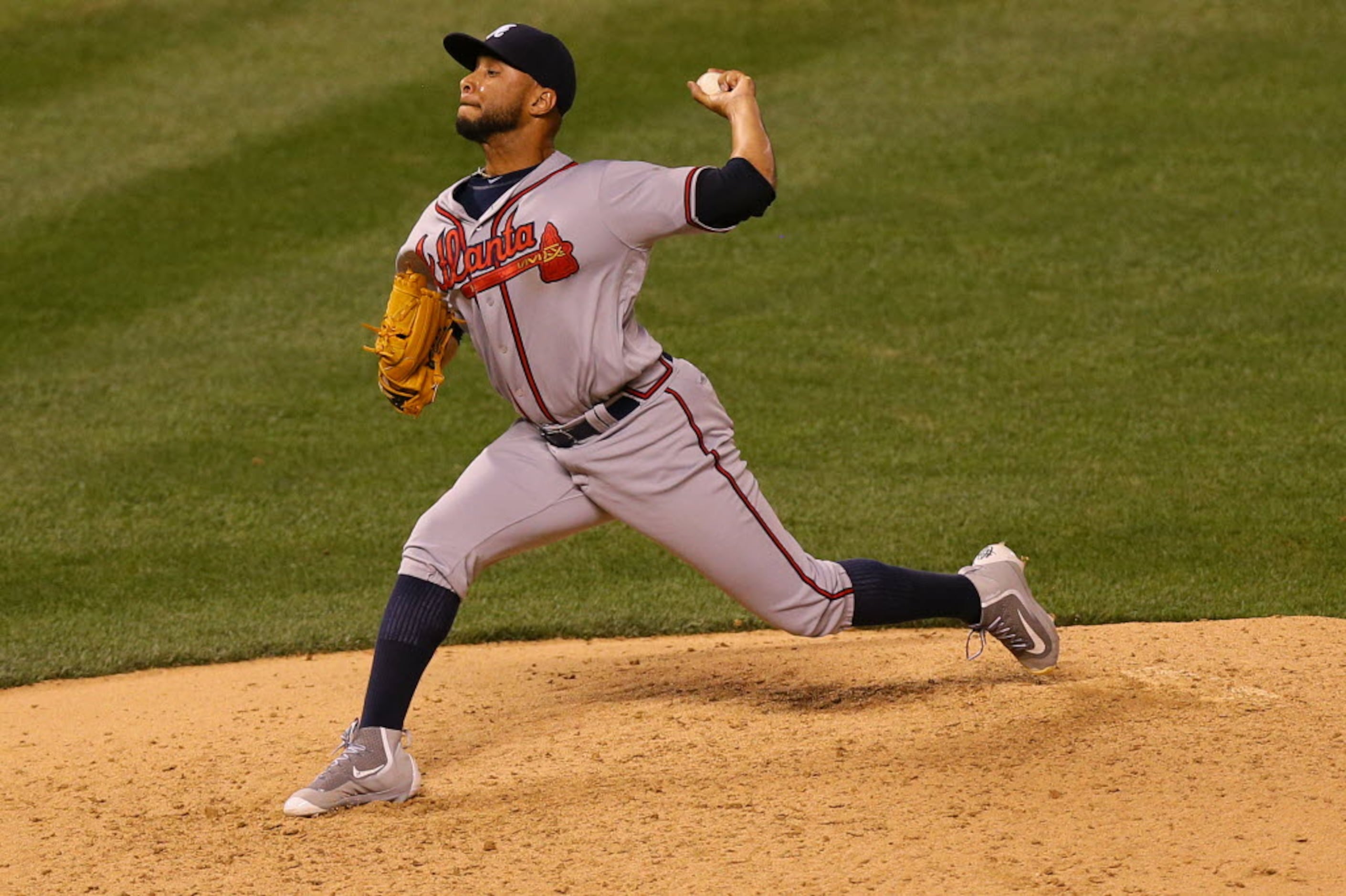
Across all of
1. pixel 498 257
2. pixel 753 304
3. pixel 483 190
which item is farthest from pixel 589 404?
pixel 753 304

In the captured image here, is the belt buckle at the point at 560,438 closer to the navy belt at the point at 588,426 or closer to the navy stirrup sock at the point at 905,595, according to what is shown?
the navy belt at the point at 588,426

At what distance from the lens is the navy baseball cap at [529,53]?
416 centimetres

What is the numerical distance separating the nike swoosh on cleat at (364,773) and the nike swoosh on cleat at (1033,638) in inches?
66.5

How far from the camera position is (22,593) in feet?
20.5

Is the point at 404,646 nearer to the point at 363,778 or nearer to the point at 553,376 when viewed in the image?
the point at 363,778

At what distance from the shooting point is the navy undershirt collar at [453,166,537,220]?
4195 millimetres

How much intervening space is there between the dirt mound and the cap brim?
1.69 m

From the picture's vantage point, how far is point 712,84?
414cm

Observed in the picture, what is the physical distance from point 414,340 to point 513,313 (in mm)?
312

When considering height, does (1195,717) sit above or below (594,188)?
below

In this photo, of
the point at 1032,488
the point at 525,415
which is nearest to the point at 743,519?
the point at 525,415

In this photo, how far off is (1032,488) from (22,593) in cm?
378

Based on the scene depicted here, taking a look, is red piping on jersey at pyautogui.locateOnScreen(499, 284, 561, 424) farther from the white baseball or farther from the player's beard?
the white baseball

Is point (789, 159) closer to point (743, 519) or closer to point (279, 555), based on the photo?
point (279, 555)
